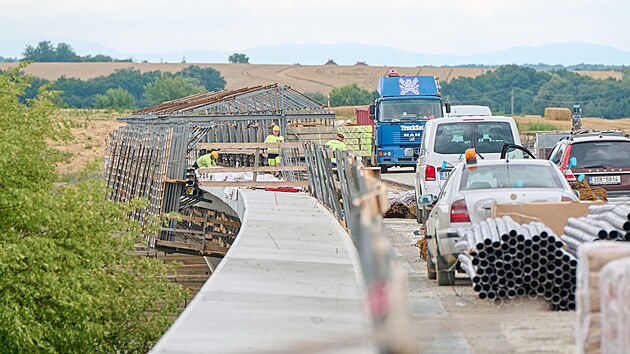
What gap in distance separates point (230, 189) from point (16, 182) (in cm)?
636

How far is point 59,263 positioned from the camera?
820 inches

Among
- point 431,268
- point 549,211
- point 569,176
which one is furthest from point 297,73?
point 549,211

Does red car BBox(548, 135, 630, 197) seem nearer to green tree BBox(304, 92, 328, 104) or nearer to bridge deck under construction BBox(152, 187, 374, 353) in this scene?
bridge deck under construction BBox(152, 187, 374, 353)

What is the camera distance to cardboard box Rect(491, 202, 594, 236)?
12.9 m

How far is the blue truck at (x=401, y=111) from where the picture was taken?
38906 mm

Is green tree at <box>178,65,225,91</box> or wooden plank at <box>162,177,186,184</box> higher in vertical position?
wooden plank at <box>162,177,186,184</box>

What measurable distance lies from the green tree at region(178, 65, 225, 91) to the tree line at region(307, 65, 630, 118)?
2591 cm

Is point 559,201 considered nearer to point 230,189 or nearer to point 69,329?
point 69,329

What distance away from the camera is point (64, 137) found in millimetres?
24391

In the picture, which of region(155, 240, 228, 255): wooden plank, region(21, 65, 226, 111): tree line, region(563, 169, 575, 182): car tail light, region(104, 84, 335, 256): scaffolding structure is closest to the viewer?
region(563, 169, 575, 182): car tail light

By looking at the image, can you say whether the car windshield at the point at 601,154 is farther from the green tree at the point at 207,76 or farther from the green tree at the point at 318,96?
the green tree at the point at 207,76

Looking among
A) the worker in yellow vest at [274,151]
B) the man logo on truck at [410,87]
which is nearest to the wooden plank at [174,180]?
the worker in yellow vest at [274,151]

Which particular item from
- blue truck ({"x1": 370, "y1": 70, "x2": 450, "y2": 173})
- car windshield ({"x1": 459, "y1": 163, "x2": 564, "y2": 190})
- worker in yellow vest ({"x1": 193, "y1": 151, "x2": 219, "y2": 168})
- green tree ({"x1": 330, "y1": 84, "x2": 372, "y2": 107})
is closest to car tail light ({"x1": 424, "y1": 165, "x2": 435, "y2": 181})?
car windshield ({"x1": 459, "y1": 163, "x2": 564, "y2": 190})

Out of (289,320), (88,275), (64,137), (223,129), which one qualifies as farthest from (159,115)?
(289,320)
